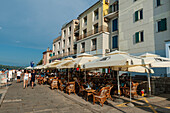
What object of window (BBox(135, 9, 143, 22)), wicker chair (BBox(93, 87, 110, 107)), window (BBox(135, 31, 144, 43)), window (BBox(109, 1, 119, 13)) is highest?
window (BBox(109, 1, 119, 13))

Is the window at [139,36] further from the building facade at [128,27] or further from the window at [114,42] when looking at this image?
the window at [114,42]

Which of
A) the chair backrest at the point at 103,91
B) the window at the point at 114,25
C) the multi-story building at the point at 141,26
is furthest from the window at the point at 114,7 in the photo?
the chair backrest at the point at 103,91

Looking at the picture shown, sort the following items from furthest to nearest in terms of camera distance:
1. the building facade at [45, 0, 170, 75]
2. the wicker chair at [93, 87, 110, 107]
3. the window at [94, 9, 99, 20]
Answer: the window at [94, 9, 99, 20] → the building facade at [45, 0, 170, 75] → the wicker chair at [93, 87, 110, 107]

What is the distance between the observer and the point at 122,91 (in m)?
7.81

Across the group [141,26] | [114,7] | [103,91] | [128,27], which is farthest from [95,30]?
[103,91]

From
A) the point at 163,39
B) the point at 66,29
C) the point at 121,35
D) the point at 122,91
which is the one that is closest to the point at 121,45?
the point at 121,35

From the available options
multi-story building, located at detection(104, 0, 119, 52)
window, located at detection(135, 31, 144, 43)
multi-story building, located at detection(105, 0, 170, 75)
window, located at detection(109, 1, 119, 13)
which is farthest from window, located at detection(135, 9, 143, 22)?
window, located at detection(109, 1, 119, 13)

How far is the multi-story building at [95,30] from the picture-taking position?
62.2 ft

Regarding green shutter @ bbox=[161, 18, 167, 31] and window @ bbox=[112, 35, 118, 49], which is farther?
window @ bbox=[112, 35, 118, 49]

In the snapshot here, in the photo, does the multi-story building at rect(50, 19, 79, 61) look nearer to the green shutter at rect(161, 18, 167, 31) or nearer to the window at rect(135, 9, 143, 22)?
the window at rect(135, 9, 143, 22)

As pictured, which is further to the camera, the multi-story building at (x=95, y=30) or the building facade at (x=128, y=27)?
the multi-story building at (x=95, y=30)

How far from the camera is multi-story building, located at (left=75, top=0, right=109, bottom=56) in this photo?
19.0m

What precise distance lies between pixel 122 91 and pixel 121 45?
9.78 meters

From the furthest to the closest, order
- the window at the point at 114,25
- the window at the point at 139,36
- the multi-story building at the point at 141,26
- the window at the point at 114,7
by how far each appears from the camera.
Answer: the window at the point at 114,7 < the window at the point at 114,25 < the window at the point at 139,36 < the multi-story building at the point at 141,26
